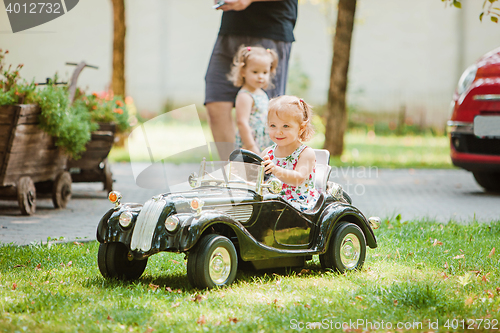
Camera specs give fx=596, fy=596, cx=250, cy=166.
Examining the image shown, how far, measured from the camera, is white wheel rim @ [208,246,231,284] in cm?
337

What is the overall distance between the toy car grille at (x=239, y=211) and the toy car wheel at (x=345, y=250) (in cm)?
68

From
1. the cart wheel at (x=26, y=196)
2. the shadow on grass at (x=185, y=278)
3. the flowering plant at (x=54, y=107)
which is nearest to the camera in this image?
the shadow on grass at (x=185, y=278)

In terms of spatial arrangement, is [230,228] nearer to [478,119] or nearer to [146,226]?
[146,226]

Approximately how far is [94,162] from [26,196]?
1.42 meters

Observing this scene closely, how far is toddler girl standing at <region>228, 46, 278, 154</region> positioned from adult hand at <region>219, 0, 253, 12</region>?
13.8 inches

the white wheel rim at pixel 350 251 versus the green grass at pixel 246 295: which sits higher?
the white wheel rim at pixel 350 251

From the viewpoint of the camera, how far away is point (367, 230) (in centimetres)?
421

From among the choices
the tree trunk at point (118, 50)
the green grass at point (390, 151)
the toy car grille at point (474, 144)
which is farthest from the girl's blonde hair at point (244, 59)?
the tree trunk at point (118, 50)

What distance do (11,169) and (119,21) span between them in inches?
328

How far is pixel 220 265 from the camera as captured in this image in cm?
343

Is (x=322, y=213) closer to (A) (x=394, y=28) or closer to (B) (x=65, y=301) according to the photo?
(B) (x=65, y=301)

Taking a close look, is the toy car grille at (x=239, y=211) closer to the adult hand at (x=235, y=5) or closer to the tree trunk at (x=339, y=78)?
the adult hand at (x=235, y=5)

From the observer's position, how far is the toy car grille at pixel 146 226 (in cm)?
331

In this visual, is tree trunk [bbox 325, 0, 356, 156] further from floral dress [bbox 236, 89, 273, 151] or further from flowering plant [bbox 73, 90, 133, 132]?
floral dress [bbox 236, 89, 273, 151]
